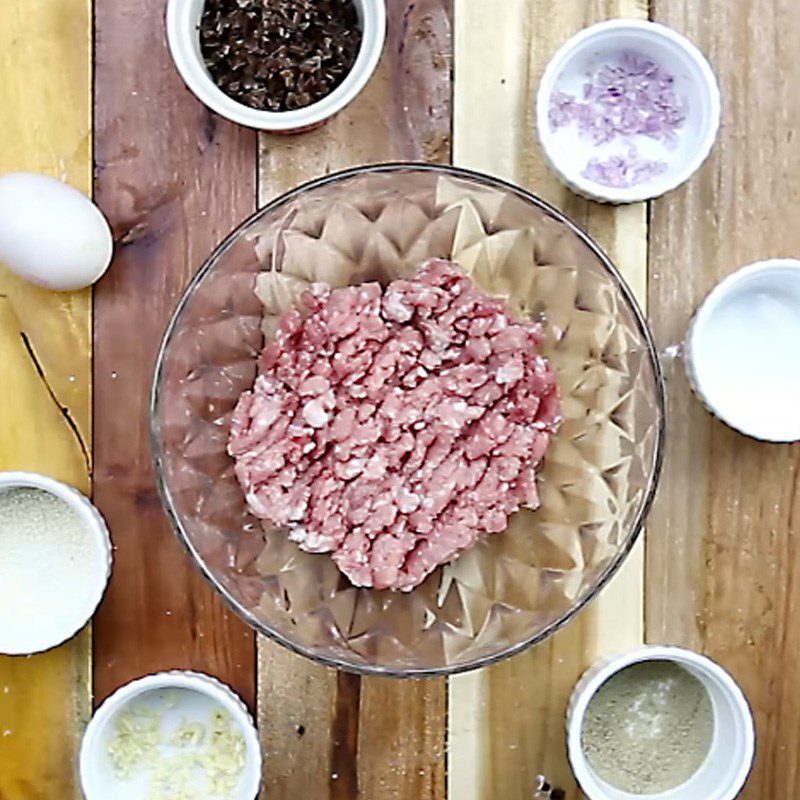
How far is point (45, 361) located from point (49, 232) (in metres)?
0.16

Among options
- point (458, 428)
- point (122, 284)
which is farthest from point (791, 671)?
point (122, 284)

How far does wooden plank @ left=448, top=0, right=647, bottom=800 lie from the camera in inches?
47.2

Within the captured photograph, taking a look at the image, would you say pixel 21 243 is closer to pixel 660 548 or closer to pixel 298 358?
pixel 298 358

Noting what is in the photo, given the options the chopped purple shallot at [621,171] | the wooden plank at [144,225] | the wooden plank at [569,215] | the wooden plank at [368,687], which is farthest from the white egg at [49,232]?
the chopped purple shallot at [621,171]

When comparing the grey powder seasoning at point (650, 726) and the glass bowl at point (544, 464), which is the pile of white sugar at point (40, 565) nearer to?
the glass bowl at point (544, 464)

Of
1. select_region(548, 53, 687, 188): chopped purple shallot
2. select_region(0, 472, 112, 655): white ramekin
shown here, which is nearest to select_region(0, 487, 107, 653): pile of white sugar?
select_region(0, 472, 112, 655): white ramekin

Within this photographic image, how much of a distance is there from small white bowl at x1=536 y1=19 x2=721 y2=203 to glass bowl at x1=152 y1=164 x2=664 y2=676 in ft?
0.40

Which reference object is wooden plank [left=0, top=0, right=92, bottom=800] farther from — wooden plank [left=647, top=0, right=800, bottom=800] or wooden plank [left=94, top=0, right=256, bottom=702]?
wooden plank [left=647, top=0, right=800, bottom=800]

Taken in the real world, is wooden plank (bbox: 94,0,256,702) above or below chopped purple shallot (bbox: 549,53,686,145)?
Result: below

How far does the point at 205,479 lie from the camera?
1104mm

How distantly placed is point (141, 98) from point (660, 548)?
24.4 inches

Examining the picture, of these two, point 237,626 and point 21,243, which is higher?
point 21,243

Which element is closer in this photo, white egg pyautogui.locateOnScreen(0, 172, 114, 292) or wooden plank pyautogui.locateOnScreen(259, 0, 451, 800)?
white egg pyautogui.locateOnScreen(0, 172, 114, 292)

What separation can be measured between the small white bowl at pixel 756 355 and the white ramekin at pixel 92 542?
540 mm
